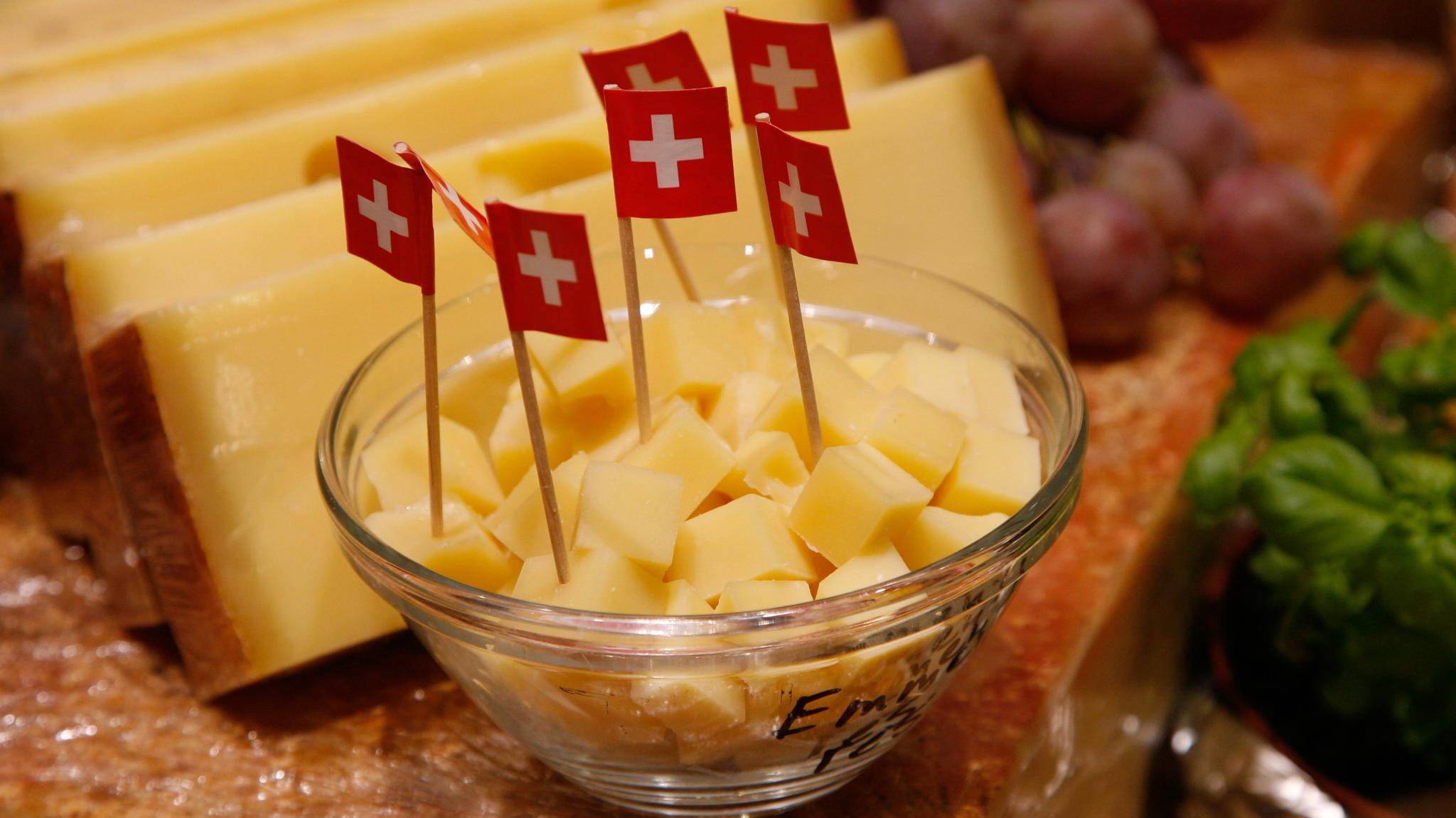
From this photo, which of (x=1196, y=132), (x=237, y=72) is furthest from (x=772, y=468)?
(x=1196, y=132)

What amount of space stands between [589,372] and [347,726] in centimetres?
31

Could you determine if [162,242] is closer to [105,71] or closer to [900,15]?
[105,71]

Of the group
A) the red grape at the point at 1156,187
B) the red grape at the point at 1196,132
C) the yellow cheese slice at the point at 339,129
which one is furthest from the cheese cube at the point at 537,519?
the red grape at the point at 1196,132

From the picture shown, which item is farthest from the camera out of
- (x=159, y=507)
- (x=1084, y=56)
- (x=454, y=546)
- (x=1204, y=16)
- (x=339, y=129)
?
(x=1204, y=16)

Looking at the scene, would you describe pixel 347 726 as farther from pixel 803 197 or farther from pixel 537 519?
pixel 803 197

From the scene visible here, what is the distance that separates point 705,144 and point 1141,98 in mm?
994

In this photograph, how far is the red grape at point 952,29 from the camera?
1185mm

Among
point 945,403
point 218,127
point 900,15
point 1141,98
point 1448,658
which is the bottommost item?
point 1448,658

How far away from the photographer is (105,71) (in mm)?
1062

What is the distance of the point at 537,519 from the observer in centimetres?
66

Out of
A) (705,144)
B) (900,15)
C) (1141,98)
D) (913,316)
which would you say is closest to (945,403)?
(913,316)

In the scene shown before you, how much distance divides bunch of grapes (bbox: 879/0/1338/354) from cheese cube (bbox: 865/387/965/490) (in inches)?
21.1

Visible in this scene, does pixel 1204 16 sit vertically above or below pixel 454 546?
below

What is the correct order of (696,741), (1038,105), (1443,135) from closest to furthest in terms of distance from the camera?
(696,741) → (1038,105) → (1443,135)
